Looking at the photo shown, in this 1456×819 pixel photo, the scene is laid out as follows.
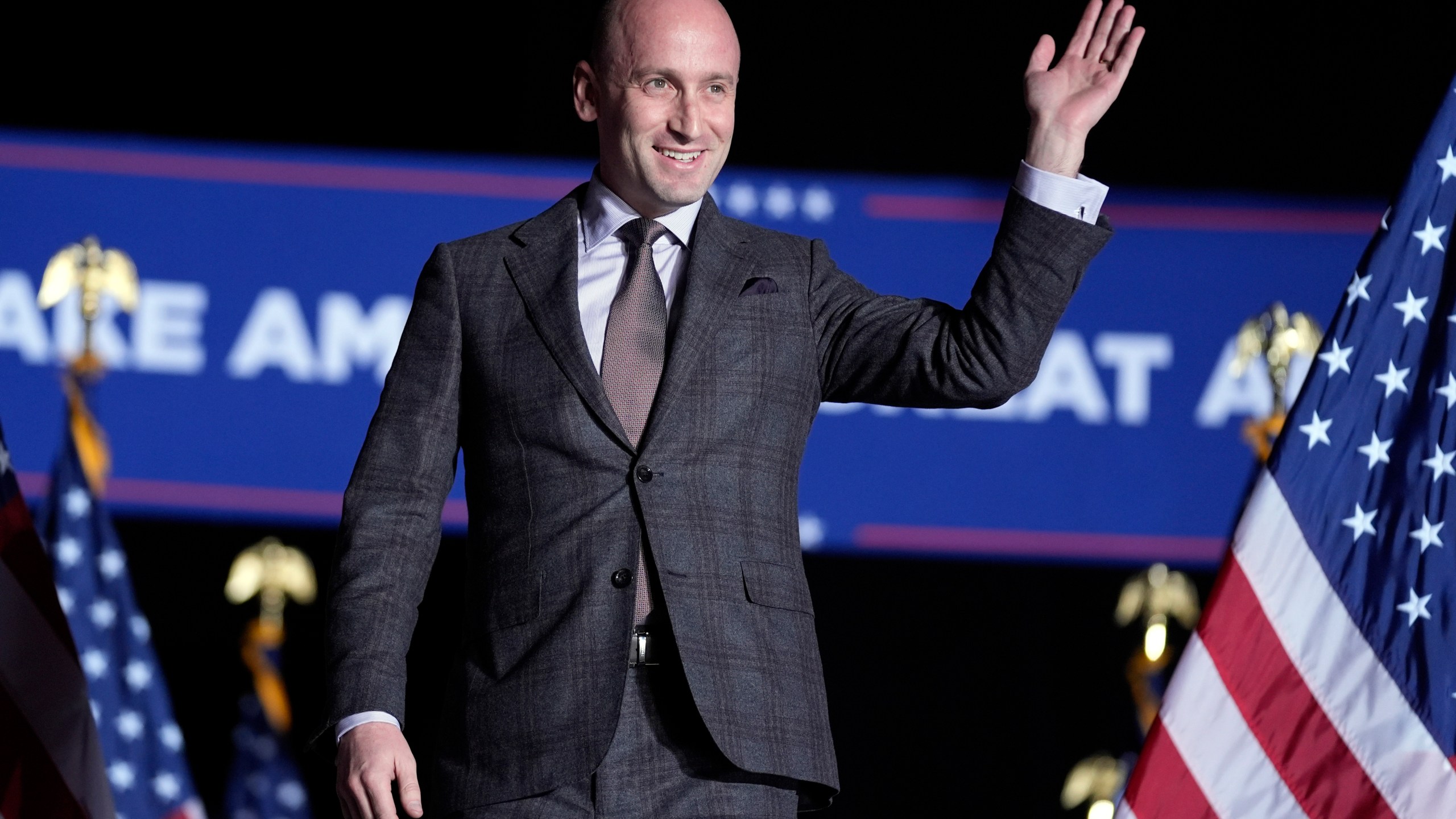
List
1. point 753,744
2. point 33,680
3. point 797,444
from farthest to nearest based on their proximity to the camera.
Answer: point 33,680 → point 797,444 → point 753,744

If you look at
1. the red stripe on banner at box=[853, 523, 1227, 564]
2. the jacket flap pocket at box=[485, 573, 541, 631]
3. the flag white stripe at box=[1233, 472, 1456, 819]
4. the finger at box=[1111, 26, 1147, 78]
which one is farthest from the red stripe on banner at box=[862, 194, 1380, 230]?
the jacket flap pocket at box=[485, 573, 541, 631]

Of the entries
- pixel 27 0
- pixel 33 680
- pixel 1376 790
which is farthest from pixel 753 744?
pixel 27 0

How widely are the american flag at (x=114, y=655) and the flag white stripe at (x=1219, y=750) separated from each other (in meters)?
2.11

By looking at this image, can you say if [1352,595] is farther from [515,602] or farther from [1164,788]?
[515,602]

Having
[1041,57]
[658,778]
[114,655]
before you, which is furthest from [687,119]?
[114,655]

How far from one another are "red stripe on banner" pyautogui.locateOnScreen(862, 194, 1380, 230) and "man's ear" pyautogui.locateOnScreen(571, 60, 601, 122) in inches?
81.6

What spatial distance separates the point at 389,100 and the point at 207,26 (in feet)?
1.44

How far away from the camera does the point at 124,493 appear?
378 cm

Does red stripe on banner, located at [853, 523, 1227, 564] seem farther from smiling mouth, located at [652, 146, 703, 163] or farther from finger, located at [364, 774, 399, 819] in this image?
finger, located at [364, 774, 399, 819]

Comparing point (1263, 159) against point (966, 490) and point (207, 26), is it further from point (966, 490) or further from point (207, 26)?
point (207, 26)

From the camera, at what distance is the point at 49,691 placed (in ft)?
8.42

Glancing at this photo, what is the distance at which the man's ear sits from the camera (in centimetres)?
183

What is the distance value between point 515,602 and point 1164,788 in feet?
2.70

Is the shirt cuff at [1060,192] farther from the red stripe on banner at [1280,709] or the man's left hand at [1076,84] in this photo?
the red stripe on banner at [1280,709]
